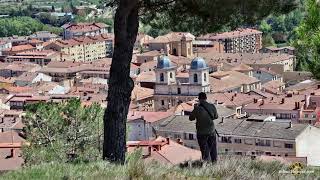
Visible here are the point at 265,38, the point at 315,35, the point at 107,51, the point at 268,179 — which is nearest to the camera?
the point at 268,179

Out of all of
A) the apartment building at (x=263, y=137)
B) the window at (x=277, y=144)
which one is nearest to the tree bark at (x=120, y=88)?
the apartment building at (x=263, y=137)

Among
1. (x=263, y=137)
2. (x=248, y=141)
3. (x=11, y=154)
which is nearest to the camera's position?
(x=11, y=154)

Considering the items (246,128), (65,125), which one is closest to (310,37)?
(65,125)

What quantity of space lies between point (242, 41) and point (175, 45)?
1346cm

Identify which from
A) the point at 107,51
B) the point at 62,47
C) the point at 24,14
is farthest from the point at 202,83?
the point at 24,14

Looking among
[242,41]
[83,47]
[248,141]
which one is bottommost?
[242,41]

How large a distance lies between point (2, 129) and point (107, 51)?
4113cm

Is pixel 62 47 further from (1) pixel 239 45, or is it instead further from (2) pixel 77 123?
(2) pixel 77 123

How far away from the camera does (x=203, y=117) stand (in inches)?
247

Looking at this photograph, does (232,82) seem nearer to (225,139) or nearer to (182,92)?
(182,92)

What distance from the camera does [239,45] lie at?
2687 inches

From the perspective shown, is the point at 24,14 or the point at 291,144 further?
the point at 24,14

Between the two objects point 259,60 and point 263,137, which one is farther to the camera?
point 259,60

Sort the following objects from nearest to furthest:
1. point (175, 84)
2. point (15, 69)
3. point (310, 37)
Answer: point (310, 37) < point (175, 84) < point (15, 69)
